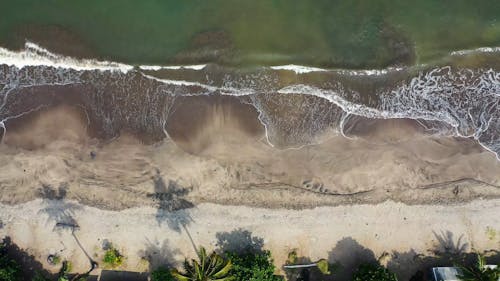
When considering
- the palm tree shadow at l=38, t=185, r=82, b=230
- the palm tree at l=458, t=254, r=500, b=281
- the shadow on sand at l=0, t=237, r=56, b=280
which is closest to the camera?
the palm tree at l=458, t=254, r=500, b=281

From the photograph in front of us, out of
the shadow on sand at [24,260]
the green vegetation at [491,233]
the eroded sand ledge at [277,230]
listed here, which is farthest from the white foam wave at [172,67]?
the green vegetation at [491,233]

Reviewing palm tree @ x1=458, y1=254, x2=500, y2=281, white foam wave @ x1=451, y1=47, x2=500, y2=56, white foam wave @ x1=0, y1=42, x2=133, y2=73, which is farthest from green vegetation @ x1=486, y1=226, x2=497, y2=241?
white foam wave @ x1=0, y1=42, x2=133, y2=73

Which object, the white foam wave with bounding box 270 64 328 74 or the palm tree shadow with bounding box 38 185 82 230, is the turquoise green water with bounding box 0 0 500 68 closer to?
the white foam wave with bounding box 270 64 328 74

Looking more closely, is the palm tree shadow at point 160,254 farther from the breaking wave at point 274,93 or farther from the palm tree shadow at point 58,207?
the breaking wave at point 274,93

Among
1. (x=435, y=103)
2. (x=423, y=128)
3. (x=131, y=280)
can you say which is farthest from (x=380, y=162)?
(x=131, y=280)

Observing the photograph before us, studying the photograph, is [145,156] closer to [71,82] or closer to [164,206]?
[164,206]

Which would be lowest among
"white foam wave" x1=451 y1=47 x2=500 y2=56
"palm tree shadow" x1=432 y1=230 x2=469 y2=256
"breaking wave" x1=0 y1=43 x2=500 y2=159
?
"palm tree shadow" x1=432 y1=230 x2=469 y2=256
